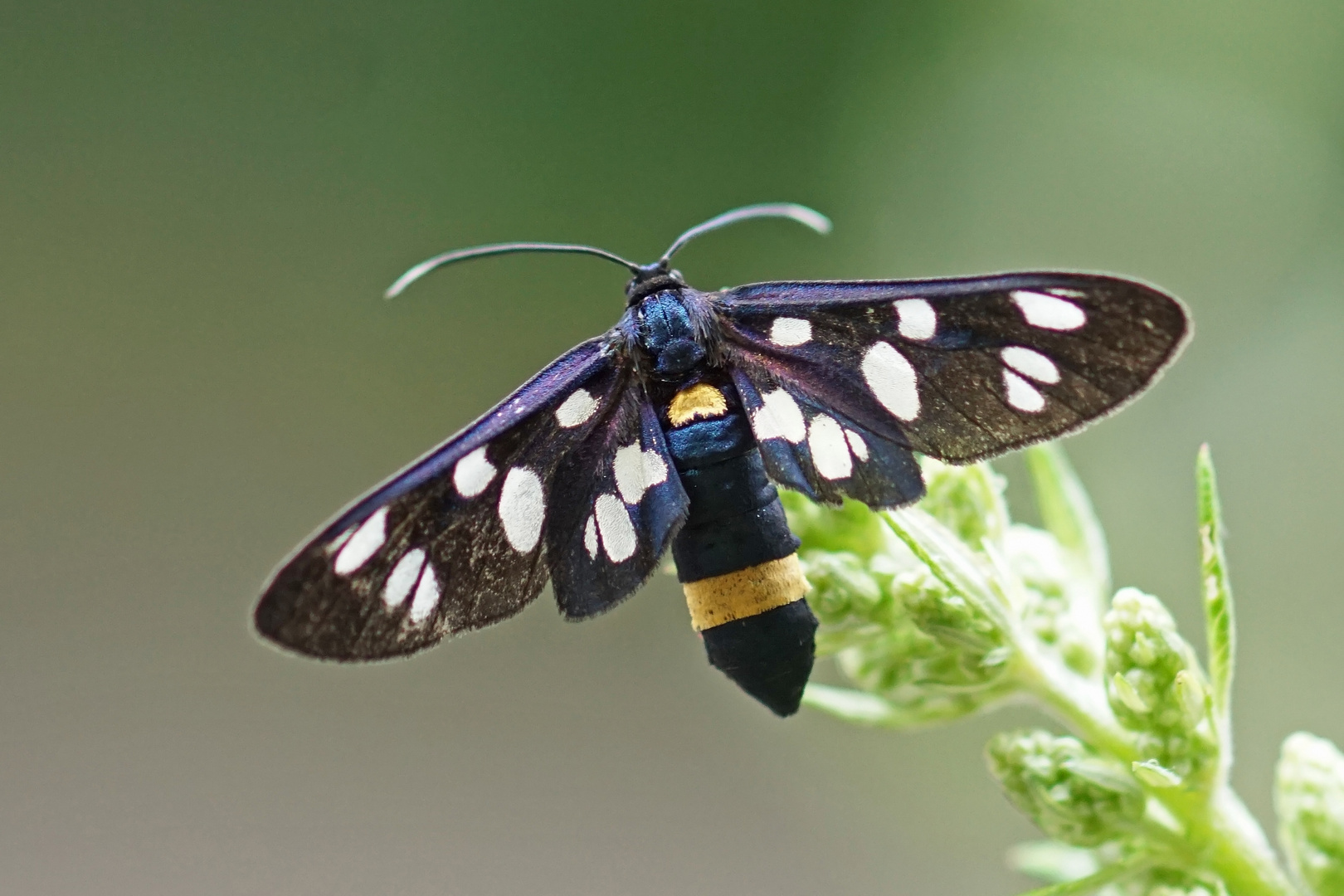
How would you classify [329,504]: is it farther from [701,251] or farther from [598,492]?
[598,492]

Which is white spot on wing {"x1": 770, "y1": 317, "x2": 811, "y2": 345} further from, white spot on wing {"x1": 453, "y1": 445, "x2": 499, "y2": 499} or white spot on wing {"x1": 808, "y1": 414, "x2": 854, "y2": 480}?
white spot on wing {"x1": 453, "y1": 445, "x2": 499, "y2": 499}

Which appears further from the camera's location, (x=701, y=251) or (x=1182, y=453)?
(x=701, y=251)

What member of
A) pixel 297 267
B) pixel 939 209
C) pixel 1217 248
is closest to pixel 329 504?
pixel 297 267

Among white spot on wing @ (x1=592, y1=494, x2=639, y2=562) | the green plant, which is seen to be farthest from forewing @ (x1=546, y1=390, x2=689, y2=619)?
the green plant

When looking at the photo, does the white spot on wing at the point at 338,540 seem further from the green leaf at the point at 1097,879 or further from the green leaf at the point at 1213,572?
the green leaf at the point at 1213,572

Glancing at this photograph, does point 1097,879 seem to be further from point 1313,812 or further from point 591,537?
point 591,537

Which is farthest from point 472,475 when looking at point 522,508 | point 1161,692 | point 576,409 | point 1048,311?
point 1161,692

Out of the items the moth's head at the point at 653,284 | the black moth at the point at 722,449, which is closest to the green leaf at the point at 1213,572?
the black moth at the point at 722,449
